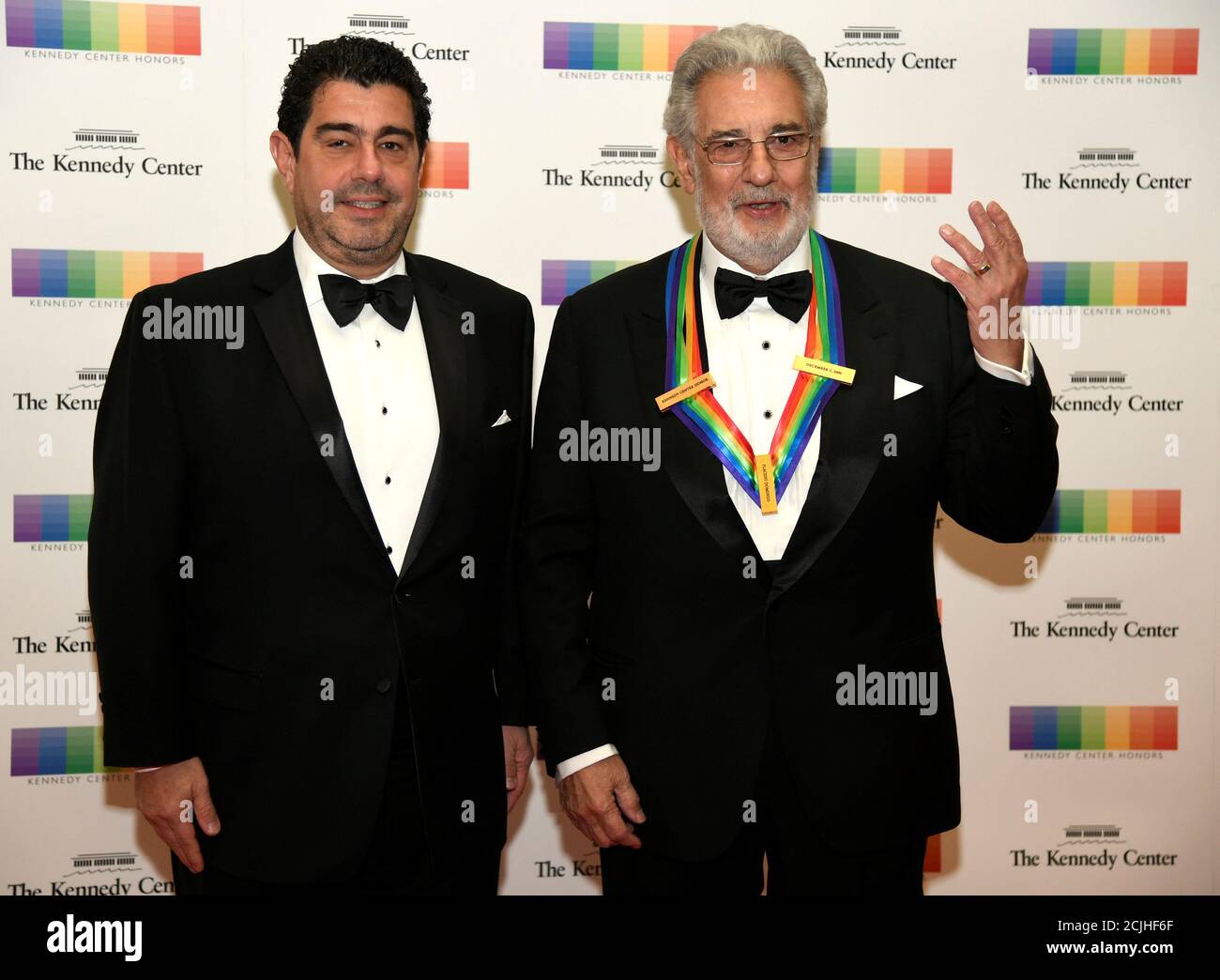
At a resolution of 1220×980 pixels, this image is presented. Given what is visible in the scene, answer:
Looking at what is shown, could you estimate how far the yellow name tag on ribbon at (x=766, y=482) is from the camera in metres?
2.38

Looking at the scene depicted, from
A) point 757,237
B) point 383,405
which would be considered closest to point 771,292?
point 757,237

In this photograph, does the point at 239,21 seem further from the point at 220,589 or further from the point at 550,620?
the point at 550,620

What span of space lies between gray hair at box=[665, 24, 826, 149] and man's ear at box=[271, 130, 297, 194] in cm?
92

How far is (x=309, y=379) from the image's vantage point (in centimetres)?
252

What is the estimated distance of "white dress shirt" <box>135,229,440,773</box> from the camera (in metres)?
2.55

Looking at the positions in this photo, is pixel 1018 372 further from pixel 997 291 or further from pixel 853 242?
pixel 853 242

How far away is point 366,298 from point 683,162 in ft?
2.66

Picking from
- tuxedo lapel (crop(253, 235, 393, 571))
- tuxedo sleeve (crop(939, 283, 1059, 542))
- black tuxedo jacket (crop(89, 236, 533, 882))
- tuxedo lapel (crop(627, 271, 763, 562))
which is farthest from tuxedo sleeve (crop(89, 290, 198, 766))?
tuxedo sleeve (crop(939, 283, 1059, 542))

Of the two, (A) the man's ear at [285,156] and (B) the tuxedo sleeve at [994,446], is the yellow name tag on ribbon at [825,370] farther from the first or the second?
(A) the man's ear at [285,156]

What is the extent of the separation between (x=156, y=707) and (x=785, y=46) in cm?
201

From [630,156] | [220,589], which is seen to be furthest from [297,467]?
[630,156]

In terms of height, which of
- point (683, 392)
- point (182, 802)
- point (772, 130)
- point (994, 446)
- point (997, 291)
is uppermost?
A: point (772, 130)

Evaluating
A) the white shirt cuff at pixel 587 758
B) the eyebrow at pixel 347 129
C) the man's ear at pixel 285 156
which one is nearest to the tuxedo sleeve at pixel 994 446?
the white shirt cuff at pixel 587 758
